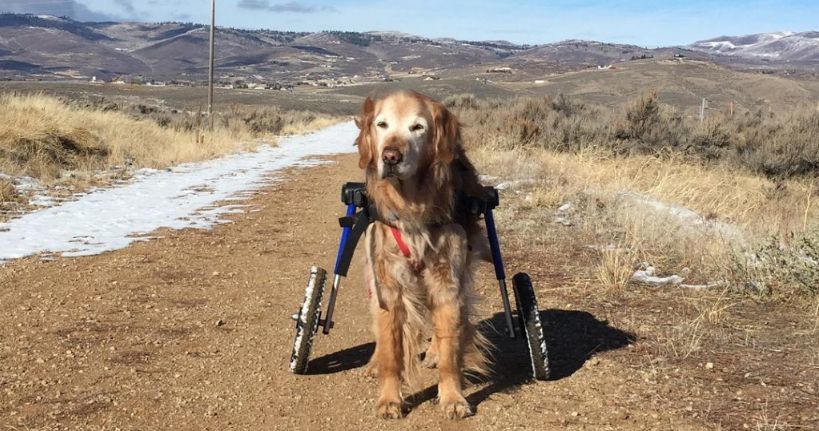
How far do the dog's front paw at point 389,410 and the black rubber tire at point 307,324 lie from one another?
0.65 m

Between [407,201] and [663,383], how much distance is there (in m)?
1.73

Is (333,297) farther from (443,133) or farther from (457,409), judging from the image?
(443,133)

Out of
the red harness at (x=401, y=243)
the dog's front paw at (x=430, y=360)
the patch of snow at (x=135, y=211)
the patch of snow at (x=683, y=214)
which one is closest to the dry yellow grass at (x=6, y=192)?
the patch of snow at (x=135, y=211)

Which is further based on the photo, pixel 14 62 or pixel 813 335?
pixel 14 62

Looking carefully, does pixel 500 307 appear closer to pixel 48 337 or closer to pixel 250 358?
pixel 250 358

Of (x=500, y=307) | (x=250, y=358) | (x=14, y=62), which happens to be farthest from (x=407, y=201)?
(x=14, y=62)

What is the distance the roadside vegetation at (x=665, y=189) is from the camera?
226 inches

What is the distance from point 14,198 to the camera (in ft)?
31.4

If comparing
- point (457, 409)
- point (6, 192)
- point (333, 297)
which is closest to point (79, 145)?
point (6, 192)

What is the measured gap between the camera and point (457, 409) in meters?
3.59

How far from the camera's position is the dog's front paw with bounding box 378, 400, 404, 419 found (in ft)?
11.7

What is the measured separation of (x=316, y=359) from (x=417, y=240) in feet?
4.36

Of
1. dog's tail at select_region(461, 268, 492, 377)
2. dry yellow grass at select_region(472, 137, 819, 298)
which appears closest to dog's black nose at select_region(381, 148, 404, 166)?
dog's tail at select_region(461, 268, 492, 377)

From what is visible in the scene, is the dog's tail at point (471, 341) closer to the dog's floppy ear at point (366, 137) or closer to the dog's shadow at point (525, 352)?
the dog's shadow at point (525, 352)
